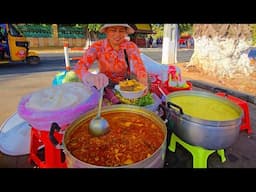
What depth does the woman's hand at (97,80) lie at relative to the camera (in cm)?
162

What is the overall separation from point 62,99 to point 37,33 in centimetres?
2073

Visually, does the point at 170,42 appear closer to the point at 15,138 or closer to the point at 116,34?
the point at 116,34

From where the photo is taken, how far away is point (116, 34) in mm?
2100

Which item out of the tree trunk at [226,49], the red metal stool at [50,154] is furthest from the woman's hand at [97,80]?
the tree trunk at [226,49]

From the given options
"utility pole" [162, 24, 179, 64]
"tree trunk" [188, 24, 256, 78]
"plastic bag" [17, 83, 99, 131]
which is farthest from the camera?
"utility pole" [162, 24, 179, 64]

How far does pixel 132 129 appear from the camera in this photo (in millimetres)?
1418

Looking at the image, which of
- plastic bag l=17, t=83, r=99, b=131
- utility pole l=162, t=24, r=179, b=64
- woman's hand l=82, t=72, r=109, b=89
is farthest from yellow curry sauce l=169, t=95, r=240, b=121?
utility pole l=162, t=24, r=179, b=64

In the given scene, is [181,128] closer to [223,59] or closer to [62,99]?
[62,99]

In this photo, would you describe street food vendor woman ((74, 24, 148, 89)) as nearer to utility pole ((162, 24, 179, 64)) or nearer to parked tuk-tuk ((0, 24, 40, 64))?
utility pole ((162, 24, 179, 64))

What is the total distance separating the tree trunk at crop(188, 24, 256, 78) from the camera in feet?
20.4

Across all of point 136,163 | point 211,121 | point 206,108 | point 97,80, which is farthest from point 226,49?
point 136,163

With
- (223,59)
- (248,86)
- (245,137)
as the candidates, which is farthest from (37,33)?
(245,137)

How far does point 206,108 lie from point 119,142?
124 cm

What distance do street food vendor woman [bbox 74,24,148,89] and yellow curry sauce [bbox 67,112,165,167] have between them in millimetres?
748
